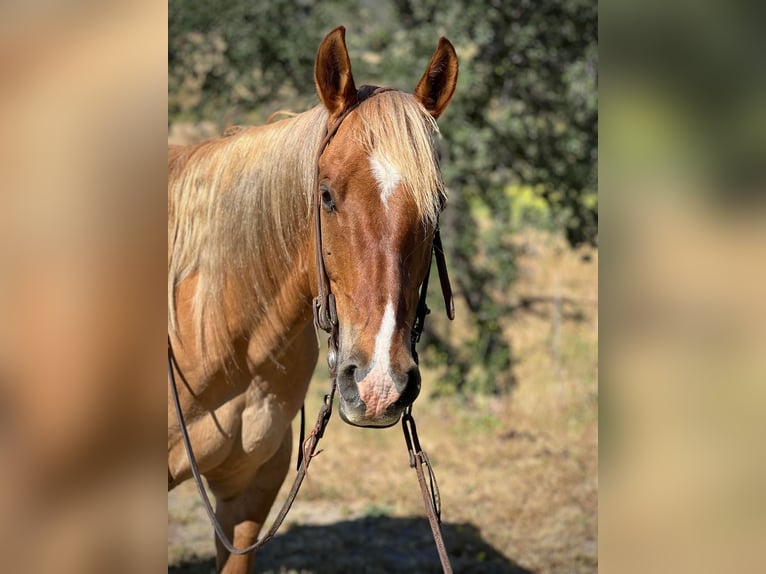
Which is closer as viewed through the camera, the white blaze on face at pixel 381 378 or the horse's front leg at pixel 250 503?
the white blaze on face at pixel 381 378

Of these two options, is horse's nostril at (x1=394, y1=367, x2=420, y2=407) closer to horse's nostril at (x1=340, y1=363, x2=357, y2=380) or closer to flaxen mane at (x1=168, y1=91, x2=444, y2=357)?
horse's nostril at (x1=340, y1=363, x2=357, y2=380)

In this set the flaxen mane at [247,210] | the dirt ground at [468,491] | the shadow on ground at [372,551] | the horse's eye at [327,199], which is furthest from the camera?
the dirt ground at [468,491]

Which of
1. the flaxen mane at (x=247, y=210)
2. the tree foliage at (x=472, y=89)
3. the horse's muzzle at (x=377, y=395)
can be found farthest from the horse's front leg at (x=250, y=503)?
the tree foliage at (x=472, y=89)

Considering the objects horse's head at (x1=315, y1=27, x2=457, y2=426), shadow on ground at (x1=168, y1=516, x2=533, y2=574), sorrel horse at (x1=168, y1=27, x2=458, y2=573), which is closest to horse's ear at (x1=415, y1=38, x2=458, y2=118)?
sorrel horse at (x1=168, y1=27, x2=458, y2=573)

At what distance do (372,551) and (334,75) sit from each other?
3244 millimetres

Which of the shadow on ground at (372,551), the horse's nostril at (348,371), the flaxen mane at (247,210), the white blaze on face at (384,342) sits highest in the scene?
the flaxen mane at (247,210)

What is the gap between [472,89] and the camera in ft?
20.6

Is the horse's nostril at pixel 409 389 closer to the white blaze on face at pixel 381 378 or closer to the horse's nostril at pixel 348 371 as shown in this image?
the white blaze on face at pixel 381 378

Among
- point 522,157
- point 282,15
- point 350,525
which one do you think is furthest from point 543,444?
point 282,15

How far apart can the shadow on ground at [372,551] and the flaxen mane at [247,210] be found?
2.28m

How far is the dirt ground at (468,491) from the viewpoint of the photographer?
4469mm
